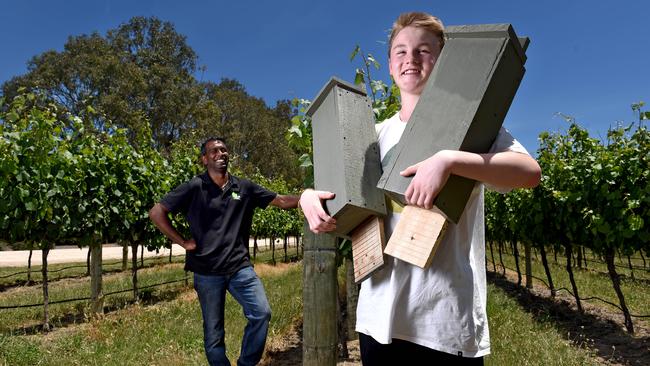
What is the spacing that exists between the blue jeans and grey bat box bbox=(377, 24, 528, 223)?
9.79 ft

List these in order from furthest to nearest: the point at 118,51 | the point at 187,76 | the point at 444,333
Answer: the point at 187,76
the point at 118,51
the point at 444,333

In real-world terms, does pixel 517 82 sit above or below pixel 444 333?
above

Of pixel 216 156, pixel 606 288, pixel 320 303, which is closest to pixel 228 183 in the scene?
pixel 216 156

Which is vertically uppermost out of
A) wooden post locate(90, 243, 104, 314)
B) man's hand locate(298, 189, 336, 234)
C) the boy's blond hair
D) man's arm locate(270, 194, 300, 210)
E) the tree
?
the tree

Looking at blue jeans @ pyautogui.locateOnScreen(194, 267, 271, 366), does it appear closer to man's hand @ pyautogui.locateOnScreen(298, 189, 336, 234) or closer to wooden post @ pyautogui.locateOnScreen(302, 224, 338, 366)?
wooden post @ pyautogui.locateOnScreen(302, 224, 338, 366)

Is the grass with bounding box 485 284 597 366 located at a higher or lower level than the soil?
higher

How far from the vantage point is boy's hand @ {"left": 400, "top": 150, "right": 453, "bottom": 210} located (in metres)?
1.27

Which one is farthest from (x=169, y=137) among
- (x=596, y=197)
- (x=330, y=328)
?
(x=330, y=328)

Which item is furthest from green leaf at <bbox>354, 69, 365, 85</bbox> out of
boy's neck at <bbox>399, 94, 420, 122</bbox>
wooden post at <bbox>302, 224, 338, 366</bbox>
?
boy's neck at <bbox>399, 94, 420, 122</bbox>

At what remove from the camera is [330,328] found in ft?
7.86

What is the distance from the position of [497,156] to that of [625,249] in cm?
845

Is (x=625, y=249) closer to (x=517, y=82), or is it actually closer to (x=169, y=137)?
(x=517, y=82)

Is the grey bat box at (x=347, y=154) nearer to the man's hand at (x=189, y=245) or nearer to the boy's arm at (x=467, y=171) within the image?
the boy's arm at (x=467, y=171)

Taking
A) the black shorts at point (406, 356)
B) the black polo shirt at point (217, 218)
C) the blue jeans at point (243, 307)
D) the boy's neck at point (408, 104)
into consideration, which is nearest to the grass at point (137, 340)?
the blue jeans at point (243, 307)
